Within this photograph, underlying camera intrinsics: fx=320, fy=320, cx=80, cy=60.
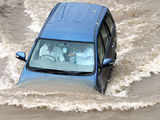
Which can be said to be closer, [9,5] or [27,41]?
[27,41]

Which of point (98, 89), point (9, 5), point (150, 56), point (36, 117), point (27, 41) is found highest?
point (36, 117)

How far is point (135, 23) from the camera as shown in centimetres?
1282

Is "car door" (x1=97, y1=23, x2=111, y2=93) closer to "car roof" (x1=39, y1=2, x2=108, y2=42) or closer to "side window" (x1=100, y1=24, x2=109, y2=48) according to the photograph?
"side window" (x1=100, y1=24, x2=109, y2=48)

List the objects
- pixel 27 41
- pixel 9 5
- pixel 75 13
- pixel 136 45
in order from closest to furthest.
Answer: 1. pixel 75 13
2. pixel 136 45
3. pixel 27 41
4. pixel 9 5

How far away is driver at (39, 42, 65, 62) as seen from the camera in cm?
632

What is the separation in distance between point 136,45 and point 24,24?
5.04 metres

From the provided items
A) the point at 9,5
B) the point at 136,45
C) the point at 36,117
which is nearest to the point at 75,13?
the point at 36,117

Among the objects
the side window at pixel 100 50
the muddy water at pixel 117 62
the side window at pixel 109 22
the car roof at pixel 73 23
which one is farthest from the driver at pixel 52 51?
the side window at pixel 109 22

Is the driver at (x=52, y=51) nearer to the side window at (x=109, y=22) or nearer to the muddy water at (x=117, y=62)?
the muddy water at (x=117, y=62)

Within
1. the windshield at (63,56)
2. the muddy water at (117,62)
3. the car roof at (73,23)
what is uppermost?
the car roof at (73,23)

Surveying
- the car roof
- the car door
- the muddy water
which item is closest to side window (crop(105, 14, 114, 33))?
the car roof

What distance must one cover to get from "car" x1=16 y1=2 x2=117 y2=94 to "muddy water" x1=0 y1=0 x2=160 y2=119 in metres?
0.30

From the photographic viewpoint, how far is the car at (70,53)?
20.0ft

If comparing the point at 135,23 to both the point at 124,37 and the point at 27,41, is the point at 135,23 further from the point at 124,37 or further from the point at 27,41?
the point at 27,41
